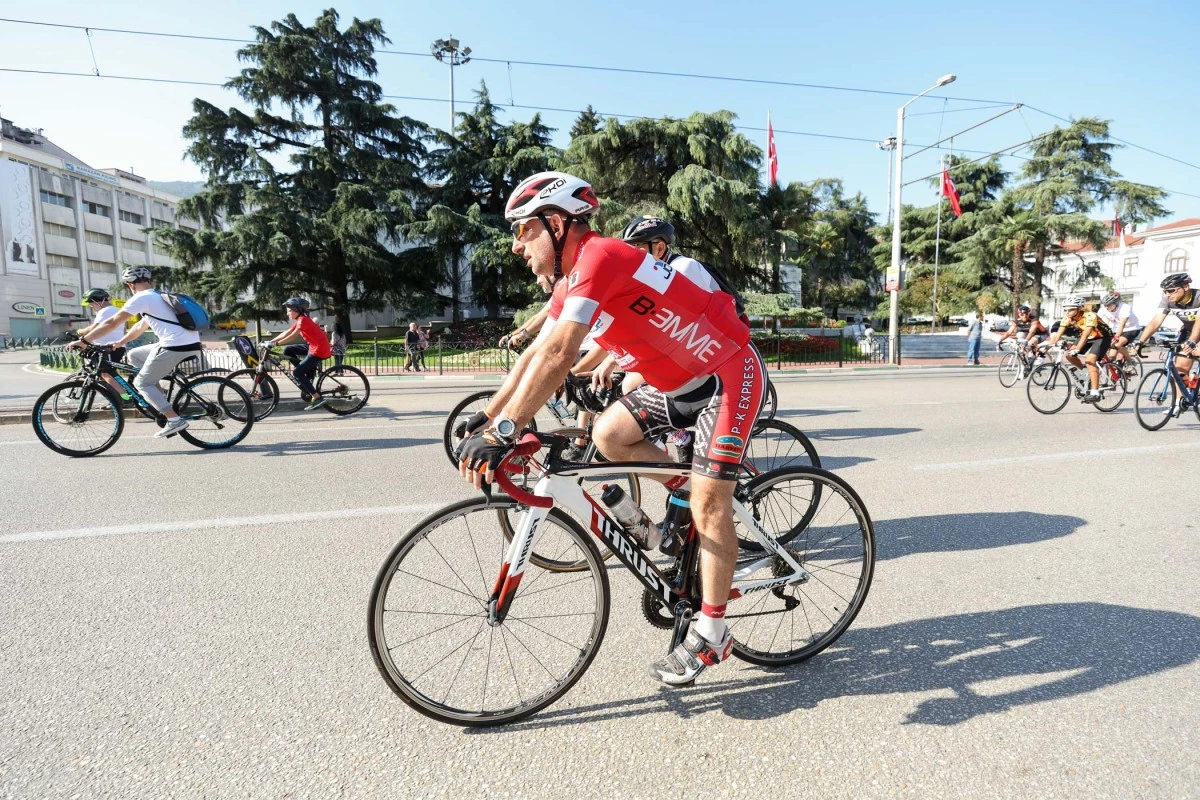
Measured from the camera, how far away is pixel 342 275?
32344 millimetres

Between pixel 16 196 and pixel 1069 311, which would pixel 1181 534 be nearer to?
pixel 1069 311

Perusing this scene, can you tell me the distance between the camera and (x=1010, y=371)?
14.8 m

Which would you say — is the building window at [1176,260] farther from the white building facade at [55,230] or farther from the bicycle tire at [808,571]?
the white building facade at [55,230]

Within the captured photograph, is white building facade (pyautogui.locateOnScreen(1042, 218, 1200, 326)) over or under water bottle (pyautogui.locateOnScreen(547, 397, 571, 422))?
over

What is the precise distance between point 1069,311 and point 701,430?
1144 cm

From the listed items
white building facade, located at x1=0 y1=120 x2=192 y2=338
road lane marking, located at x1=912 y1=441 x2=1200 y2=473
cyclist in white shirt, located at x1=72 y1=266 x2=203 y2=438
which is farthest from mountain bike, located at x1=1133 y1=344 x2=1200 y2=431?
white building facade, located at x1=0 y1=120 x2=192 y2=338

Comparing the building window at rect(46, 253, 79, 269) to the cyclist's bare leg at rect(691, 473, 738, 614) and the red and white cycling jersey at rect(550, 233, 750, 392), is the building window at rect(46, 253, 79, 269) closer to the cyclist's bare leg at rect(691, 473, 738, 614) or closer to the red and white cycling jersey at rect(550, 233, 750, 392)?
the red and white cycling jersey at rect(550, 233, 750, 392)

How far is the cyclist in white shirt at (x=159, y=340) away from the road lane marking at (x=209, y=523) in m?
3.10

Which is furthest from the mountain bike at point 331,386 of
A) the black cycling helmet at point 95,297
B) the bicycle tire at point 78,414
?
the bicycle tire at point 78,414

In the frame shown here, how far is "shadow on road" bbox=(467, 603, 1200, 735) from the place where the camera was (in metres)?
2.47

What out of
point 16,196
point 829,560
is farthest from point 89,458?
point 16,196

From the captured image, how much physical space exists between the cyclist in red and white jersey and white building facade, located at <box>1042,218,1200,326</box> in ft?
209

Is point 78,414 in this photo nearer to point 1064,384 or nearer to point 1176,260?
point 1064,384

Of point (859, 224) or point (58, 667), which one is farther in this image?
point (859, 224)
